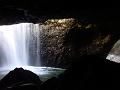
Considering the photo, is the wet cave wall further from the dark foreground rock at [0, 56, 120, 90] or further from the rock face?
the dark foreground rock at [0, 56, 120, 90]

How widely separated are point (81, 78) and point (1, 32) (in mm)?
16514

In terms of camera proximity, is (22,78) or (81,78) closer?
(81,78)

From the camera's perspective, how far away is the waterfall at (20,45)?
65.7 ft

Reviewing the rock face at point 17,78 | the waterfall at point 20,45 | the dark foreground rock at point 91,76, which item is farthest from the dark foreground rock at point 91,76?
the waterfall at point 20,45

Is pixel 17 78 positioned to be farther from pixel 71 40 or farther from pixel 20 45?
pixel 20 45

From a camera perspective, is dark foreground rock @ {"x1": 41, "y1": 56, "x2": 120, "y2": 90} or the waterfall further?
the waterfall

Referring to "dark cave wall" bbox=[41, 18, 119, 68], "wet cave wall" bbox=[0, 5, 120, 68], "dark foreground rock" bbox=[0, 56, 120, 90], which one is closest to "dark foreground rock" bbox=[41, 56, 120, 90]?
"dark foreground rock" bbox=[0, 56, 120, 90]

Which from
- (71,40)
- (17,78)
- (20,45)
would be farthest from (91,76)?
(20,45)

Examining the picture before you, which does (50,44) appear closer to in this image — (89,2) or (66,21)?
(66,21)

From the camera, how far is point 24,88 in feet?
23.9

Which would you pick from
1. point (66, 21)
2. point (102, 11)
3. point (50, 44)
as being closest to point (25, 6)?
point (102, 11)

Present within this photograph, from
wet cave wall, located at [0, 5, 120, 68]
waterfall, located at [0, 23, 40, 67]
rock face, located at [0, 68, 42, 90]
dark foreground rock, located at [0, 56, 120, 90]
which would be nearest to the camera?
dark foreground rock, located at [0, 56, 120, 90]

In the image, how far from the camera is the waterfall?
20016 millimetres

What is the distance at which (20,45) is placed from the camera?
70.6 ft
